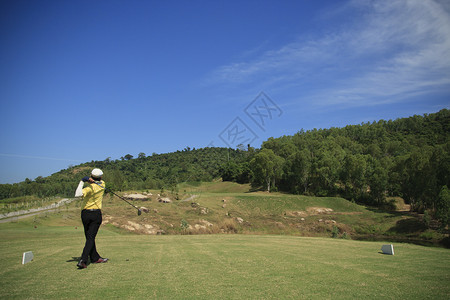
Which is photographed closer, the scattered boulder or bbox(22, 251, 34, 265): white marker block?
bbox(22, 251, 34, 265): white marker block

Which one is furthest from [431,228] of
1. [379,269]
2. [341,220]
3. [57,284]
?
[57,284]

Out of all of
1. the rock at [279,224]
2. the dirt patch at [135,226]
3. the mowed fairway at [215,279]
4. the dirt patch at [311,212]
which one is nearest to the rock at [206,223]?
the dirt patch at [135,226]

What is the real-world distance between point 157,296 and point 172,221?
33.0m

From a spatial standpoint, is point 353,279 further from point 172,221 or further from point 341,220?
point 341,220

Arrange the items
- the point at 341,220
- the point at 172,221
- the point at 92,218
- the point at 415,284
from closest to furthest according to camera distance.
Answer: the point at 415,284 < the point at 92,218 < the point at 172,221 < the point at 341,220

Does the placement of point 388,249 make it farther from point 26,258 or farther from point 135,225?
point 135,225

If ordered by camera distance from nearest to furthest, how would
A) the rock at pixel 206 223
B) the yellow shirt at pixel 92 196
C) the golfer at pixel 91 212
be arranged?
the golfer at pixel 91 212 → the yellow shirt at pixel 92 196 → the rock at pixel 206 223

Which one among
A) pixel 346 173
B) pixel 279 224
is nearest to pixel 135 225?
pixel 279 224

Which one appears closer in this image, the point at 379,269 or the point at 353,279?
the point at 353,279

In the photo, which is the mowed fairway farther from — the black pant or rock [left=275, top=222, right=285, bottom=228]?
rock [left=275, top=222, right=285, bottom=228]

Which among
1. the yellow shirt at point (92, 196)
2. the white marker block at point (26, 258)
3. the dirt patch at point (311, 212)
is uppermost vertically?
the yellow shirt at point (92, 196)

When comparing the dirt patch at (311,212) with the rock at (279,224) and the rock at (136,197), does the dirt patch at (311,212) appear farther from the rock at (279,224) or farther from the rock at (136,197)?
the rock at (136,197)

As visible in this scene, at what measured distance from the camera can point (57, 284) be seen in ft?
21.9

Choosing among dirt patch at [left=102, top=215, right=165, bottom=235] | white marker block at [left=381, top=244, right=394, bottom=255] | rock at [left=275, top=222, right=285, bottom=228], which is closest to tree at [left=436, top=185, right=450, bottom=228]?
rock at [left=275, top=222, right=285, bottom=228]
